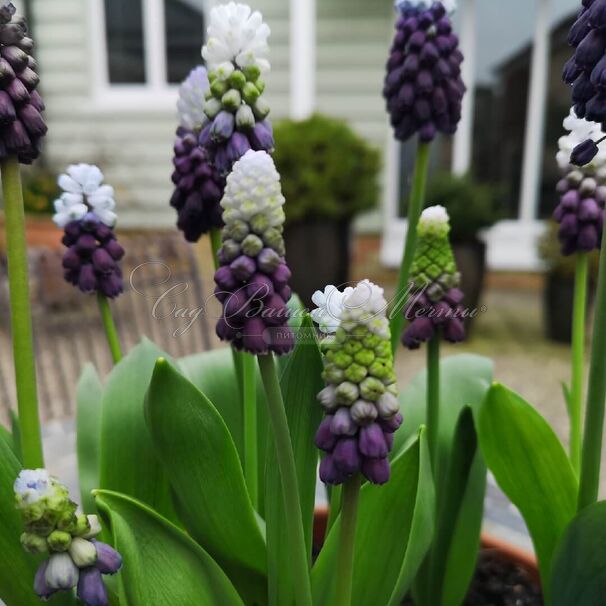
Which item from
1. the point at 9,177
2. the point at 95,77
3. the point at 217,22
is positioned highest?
the point at 95,77

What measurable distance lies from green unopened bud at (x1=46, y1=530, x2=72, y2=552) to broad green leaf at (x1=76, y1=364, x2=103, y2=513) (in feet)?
0.97

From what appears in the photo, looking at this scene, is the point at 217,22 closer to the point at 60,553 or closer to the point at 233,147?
Result: the point at 233,147

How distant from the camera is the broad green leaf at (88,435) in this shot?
2.69 ft

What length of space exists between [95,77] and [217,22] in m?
5.80

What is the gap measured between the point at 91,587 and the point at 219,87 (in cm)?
40

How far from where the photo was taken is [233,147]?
60cm

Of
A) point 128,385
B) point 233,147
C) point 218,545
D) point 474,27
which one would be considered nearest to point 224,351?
point 128,385

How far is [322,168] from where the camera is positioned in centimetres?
438

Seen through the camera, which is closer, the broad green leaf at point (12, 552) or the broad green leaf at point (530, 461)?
the broad green leaf at point (12, 552)

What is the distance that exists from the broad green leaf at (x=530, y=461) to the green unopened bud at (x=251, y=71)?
15.5 inches

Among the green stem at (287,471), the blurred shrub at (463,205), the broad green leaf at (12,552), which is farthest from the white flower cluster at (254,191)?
the blurred shrub at (463,205)

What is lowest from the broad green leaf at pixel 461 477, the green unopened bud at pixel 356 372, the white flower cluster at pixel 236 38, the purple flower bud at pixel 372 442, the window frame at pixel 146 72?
the broad green leaf at pixel 461 477

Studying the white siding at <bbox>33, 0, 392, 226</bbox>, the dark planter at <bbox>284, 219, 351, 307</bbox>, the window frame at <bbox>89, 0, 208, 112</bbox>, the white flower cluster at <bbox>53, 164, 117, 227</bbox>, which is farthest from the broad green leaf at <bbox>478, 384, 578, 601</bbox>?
the window frame at <bbox>89, 0, 208, 112</bbox>

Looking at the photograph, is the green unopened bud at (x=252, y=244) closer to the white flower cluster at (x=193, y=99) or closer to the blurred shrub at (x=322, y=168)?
the white flower cluster at (x=193, y=99)
